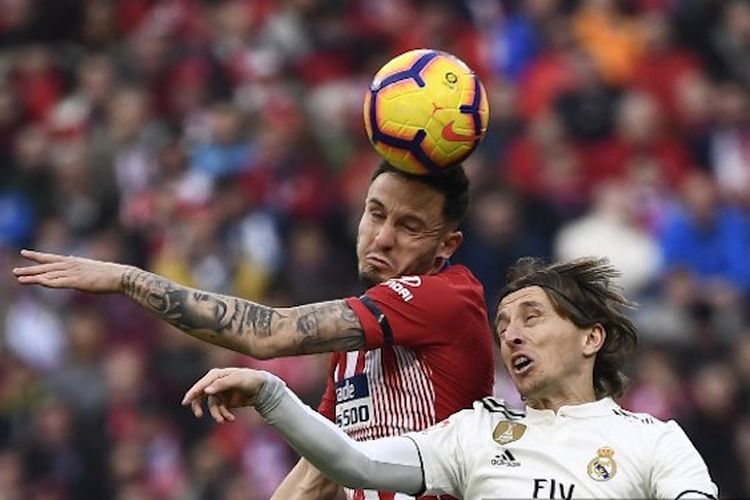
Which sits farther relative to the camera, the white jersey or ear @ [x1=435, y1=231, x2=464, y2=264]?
ear @ [x1=435, y1=231, x2=464, y2=264]

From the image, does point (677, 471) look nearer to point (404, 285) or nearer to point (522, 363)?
point (522, 363)

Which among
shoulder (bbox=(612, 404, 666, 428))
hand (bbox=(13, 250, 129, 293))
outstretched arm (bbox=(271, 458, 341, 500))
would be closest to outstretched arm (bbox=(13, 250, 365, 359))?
hand (bbox=(13, 250, 129, 293))

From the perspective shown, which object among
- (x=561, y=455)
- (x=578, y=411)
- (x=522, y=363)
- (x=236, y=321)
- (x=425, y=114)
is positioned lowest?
(x=561, y=455)

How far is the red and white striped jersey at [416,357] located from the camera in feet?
19.8

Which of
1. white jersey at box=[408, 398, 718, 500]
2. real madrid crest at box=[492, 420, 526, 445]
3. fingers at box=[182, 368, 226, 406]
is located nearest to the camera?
fingers at box=[182, 368, 226, 406]

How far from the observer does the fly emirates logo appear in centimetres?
606

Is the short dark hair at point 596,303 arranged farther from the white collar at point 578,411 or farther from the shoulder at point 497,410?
the shoulder at point 497,410

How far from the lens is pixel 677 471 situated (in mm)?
5500

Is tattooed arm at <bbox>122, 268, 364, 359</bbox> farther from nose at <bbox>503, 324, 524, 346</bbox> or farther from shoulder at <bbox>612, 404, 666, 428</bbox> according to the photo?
shoulder at <bbox>612, 404, 666, 428</bbox>

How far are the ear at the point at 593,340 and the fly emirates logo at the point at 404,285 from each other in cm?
57

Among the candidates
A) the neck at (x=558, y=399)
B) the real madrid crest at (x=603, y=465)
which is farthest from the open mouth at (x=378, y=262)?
the real madrid crest at (x=603, y=465)

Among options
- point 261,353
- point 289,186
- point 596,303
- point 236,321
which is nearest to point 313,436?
point 261,353

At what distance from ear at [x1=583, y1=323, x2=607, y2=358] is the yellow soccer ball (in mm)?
754

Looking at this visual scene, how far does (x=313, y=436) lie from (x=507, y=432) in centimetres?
64
